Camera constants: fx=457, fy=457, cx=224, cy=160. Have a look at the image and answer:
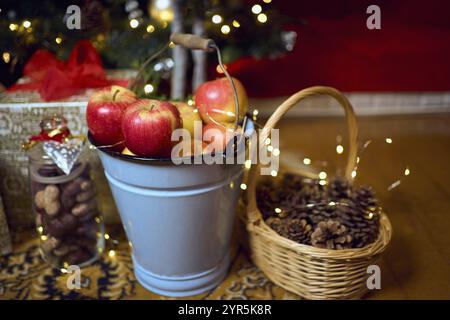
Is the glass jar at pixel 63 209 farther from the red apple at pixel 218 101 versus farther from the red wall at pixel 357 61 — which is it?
the red wall at pixel 357 61

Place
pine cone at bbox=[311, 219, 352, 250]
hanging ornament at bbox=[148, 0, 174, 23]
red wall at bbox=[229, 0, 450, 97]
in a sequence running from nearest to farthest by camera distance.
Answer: pine cone at bbox=[311, 219, 352, 250] → hanging ornament at bbox=[148, 0, 174, 23] → red wall at bbox=[229, 0, 450, 97]

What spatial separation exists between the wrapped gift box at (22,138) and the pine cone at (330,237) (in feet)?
1.75

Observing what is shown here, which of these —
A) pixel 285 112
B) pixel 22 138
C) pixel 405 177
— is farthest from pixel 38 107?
pixel 405 177

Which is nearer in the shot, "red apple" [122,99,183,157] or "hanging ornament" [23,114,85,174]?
"red apple" [122,99,183,157]

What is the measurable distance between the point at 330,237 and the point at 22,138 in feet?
2.38

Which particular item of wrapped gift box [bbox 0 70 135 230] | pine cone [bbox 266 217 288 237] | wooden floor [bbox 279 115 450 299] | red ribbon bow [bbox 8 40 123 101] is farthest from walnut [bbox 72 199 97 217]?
wooden floor [bbox 279 115 450 299]

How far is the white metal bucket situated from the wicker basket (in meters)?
0.07

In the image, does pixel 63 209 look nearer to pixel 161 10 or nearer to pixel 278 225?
pixel 278 225

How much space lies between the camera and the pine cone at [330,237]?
2.86 feet

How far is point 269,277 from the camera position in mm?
988

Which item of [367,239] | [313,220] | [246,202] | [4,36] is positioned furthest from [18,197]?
[367,239]

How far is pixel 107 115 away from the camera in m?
0.83

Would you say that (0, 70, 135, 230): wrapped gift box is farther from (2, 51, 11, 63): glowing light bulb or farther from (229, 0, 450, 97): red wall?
(229, 0, 450, 97): red wall

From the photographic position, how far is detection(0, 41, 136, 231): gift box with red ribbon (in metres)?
1.04
